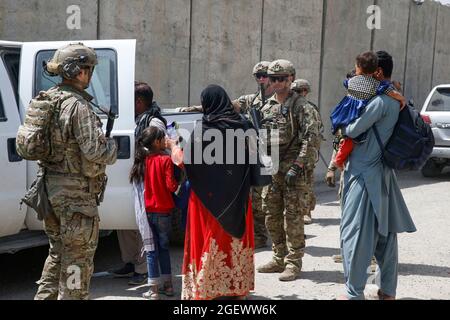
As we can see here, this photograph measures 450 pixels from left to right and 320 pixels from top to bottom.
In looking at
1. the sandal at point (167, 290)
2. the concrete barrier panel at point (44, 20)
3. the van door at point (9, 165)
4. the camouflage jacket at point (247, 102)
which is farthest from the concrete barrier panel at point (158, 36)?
the sandal at point (167, 290)

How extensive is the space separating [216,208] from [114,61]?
1674mm

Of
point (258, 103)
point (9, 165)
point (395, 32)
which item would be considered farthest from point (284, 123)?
point (395, 32)

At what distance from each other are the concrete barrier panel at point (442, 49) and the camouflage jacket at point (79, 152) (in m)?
14.4

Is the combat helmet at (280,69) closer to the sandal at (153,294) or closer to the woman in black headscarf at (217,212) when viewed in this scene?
the woman in black headscarf at (217,212)

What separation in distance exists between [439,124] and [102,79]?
816 cm

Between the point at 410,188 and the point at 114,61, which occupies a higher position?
the point at 114,61

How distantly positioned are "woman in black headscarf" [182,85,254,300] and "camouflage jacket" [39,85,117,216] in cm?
68

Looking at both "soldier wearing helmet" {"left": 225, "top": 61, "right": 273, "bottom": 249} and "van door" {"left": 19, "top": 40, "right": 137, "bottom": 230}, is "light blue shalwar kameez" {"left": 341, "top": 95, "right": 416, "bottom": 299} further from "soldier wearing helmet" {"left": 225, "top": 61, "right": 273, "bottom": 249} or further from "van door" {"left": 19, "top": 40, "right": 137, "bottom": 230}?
"soldier wearing helmet" {"left": 225, "top": 61, "right": 273, "bottom": 249}

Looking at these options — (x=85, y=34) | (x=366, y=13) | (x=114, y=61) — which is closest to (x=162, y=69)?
(x=85, y=34)

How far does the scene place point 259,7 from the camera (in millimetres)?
10703

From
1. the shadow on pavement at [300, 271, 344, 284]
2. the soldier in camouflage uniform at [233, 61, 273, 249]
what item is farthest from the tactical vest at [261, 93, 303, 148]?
the shadow on pavement at [300, 271, 344, 284]

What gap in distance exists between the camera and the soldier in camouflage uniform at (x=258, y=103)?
6367 mm
